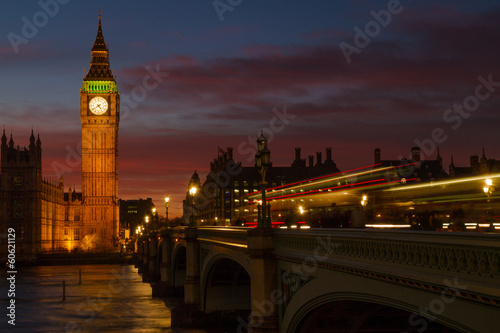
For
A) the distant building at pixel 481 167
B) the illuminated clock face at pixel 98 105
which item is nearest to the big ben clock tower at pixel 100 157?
the illuminated clock face at pixel 98 105

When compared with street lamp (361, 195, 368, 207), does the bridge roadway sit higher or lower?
lower

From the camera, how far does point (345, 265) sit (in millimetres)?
14383

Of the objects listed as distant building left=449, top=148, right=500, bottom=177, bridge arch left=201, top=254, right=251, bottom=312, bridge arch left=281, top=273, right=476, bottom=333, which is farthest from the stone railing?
bridge arch left=201, top=254, right=251, bottom=312

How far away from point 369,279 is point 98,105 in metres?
158

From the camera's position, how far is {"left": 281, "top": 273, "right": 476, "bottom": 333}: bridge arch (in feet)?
35.9

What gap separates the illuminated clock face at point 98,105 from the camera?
16525 cm

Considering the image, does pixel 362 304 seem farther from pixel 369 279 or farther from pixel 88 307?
pixel 88 307

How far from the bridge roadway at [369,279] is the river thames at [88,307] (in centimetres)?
1907

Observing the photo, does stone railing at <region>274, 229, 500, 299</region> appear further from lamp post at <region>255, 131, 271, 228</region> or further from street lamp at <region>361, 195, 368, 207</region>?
street lamp at <region>361, 195, 368, 207</region>

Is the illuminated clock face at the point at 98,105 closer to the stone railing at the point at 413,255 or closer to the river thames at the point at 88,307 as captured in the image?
the river thames at the point at 88,307

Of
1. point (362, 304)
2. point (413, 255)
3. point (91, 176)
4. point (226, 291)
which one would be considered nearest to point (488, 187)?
point (362, 304)

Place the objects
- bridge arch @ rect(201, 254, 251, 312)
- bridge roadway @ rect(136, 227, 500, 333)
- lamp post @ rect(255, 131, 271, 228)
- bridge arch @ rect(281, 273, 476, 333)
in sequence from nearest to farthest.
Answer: bridge roadway @ rect(136, 227, 500, 333) → bridge arch @ rect(281, 273, 476, 333) → lamp post @ rect(255, 131, 271, 228) → bridge arch @ rect(201, 254, 251, 312)

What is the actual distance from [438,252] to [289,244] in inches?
364

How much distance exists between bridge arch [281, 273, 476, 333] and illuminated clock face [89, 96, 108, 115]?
493 ft
